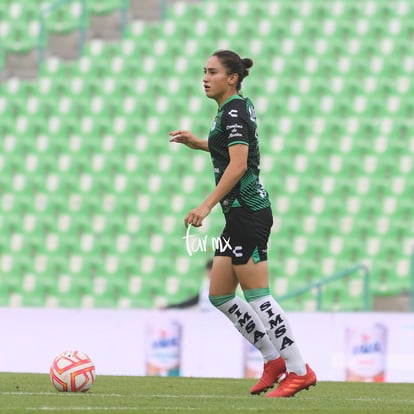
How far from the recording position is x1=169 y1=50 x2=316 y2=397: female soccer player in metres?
6.17

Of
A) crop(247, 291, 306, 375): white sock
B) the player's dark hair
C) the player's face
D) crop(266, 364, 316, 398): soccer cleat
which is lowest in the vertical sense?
crop(266, 364, 316, 398): soccer cleat

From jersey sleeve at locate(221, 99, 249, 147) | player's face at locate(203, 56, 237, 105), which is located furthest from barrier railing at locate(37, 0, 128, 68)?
jersey sleeve at locate(221, 99, 249, 147)

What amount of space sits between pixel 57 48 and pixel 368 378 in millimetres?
8755

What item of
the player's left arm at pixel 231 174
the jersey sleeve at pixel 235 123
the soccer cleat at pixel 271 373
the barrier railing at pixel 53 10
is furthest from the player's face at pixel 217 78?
the barrier railing at pixel 53 10

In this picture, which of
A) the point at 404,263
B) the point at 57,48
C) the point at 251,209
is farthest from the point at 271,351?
the point at 57,48

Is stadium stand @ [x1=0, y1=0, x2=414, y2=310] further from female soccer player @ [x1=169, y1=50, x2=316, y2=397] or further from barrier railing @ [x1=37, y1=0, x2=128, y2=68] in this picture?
female soccer player @ [x1=169, y1=50, x2=316, y2=397]

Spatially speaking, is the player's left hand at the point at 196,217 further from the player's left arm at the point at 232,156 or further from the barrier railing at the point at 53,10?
the barrier railing at the point at 53,10

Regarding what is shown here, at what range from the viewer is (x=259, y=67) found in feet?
54.9

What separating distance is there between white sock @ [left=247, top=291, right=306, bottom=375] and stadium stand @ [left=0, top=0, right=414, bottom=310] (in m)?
6.92

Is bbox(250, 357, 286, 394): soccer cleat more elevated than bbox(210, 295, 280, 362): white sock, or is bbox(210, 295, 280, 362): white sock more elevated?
bbox(210, 295, 280, 362): white sock

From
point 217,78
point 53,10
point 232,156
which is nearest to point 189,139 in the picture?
point 217,78

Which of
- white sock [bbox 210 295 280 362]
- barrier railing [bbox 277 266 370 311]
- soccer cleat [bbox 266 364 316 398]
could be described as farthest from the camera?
barrier railing [bbox 277 266 370 311]

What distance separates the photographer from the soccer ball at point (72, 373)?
6.40 metres

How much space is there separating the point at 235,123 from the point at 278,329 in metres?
1.13
